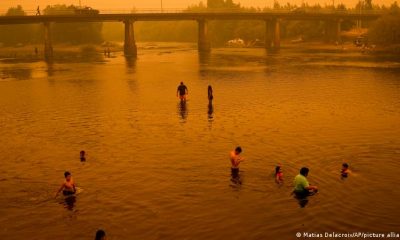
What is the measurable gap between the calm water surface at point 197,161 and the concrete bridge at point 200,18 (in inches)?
2790

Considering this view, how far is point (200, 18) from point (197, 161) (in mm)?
113273

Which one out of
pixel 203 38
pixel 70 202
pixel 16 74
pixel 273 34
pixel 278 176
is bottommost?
pixel 70 202

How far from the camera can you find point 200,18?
13438 centimetres

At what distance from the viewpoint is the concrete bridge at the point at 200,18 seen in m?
118

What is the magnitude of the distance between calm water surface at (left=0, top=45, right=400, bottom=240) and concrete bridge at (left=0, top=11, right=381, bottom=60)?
70871 mm

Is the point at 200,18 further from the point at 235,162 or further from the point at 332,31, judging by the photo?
the point at 235,162

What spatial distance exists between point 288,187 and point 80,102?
3051cm

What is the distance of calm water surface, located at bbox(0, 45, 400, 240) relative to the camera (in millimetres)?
17891

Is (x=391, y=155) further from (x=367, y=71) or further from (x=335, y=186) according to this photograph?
(x=367, y=71)

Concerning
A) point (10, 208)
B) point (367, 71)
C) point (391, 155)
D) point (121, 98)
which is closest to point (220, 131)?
point (391, 155)

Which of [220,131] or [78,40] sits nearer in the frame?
[220,131]

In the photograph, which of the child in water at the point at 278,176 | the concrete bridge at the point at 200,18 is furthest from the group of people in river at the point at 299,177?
the concrete bridge at the point at 200,18

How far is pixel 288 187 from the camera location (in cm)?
2098

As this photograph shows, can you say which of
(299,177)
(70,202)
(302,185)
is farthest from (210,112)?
(70,202)
